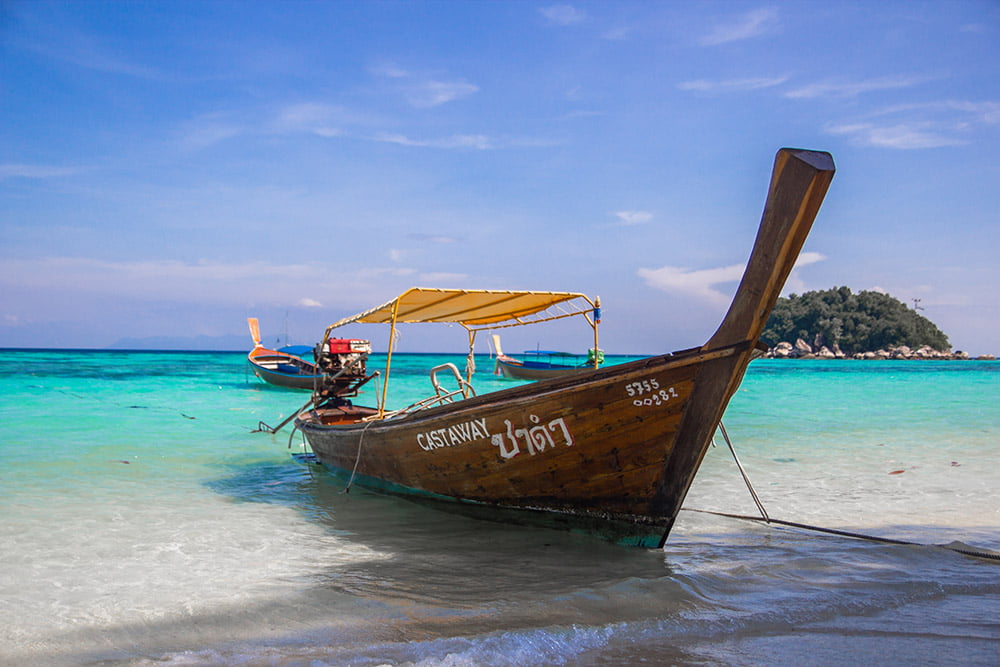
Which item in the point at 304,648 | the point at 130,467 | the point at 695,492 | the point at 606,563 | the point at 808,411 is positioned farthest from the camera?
the point at 808,411

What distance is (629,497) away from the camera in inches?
189

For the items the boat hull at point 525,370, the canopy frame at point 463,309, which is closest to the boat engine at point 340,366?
the canopy frame at point 463,309

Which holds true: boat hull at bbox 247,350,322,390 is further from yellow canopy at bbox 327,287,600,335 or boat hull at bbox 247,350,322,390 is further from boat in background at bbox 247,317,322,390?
yellow canopy at bbox 327,287,600,335

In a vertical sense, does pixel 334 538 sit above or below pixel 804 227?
below

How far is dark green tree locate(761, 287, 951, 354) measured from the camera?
7869 cm

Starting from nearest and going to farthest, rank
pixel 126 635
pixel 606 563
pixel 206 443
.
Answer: pixel 126 635
pixel 606 563
pixel 206 443

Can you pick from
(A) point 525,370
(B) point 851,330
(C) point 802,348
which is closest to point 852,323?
(B) point 851,330

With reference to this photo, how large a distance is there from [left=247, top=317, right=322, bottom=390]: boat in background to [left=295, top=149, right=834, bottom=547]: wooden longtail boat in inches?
752

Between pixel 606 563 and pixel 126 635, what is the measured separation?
303 centimetres

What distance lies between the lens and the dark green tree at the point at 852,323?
78.7 meters

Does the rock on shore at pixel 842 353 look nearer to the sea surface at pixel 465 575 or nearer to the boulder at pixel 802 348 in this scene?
the boulder at pixel 802 348

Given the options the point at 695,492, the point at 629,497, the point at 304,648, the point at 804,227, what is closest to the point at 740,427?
the point at 695,492

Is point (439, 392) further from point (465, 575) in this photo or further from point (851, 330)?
point (851, 330)

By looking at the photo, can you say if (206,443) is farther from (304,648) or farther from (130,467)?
(304,648)
